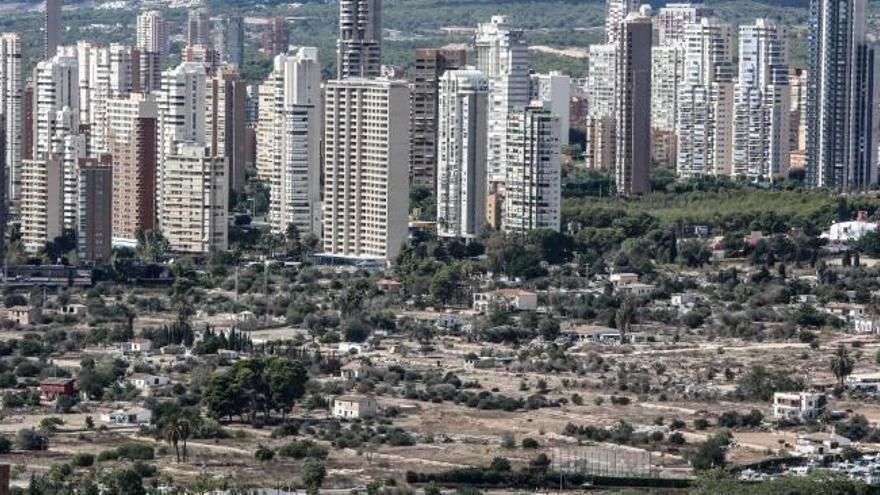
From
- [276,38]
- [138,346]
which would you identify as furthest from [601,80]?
[138,346]

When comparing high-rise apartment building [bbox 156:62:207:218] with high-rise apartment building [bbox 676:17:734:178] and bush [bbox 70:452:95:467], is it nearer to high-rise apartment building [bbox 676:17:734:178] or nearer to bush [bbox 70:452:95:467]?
high-rise apartment building [bbox 676:17:734:178]

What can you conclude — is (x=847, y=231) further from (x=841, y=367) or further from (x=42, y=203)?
(x=841, y=367)

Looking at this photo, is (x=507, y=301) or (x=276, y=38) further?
(x=276, y=38)

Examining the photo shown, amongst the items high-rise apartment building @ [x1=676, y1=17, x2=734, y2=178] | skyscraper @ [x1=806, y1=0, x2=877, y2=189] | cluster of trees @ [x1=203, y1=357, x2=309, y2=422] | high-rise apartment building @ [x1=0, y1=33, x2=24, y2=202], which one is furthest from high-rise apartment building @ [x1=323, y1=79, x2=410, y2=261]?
high-rise apartment building @ [x1=676, y1=17, x2=734, y2=178]

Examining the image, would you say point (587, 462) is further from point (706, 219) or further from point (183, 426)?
point (706, 219)

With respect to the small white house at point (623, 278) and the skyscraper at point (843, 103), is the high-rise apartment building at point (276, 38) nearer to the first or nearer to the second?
the skyscraper at point (843, 103)

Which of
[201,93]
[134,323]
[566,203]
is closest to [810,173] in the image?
[566,203]
